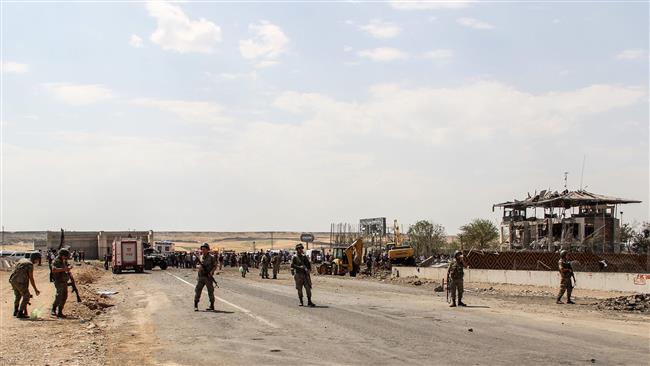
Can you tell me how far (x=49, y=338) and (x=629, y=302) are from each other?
17182 mm

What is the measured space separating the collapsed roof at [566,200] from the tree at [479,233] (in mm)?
21804

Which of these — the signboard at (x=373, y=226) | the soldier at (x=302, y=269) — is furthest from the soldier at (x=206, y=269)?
the signboard at (x=373, y=226)

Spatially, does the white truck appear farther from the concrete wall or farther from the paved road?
the paved road

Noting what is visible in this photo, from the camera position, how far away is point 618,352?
1281 centimetres

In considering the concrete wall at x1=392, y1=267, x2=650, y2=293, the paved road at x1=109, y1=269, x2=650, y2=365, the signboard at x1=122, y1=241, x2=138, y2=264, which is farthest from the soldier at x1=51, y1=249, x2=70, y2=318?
the signboard at x1=122, y1=241, x2=138, y2=264

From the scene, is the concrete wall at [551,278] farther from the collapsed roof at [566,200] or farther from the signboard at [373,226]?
the signboard at [373,226]

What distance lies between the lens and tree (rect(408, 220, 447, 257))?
275ft

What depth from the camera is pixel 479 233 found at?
8350 centimetres

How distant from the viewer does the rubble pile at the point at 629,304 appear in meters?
22.6

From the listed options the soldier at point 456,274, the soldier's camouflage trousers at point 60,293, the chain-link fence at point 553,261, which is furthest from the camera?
the chain-link fence at point 553,261

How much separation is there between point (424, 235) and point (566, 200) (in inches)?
1696

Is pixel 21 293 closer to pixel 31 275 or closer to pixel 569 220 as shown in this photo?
pixel 31 275

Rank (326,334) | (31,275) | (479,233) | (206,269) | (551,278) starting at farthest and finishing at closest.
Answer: (479,233), (551,278), (206,269), (31,275), (326,334)

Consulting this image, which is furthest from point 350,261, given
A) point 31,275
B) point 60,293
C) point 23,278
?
point 23,278
